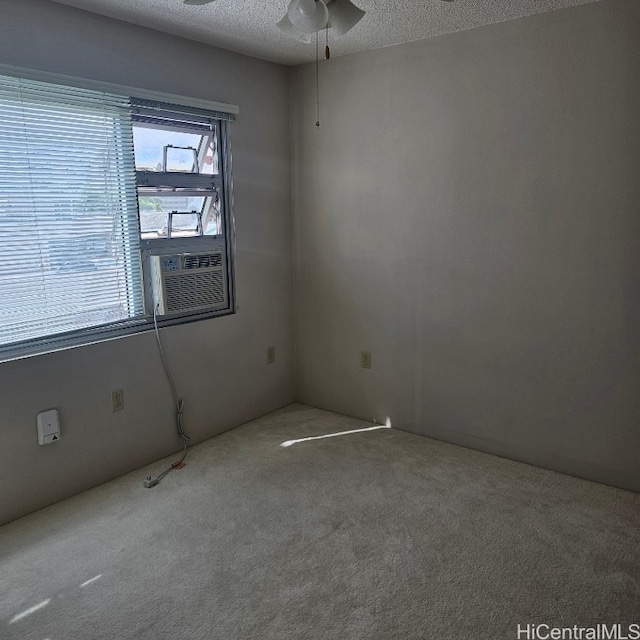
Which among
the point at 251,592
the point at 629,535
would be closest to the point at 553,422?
the point at 629,535

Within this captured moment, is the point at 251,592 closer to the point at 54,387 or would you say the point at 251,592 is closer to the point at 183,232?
the point at 54,387

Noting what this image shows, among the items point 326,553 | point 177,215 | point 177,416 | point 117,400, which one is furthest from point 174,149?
point 326,553

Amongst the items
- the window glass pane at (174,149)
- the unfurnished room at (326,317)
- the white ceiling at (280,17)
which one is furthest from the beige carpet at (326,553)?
the white ceiling at (280,17)

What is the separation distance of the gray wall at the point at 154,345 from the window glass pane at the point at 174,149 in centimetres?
19

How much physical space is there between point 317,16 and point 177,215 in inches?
68.0

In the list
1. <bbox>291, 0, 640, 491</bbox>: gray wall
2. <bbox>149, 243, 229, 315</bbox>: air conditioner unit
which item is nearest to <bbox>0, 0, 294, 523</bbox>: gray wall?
<bbox>149, 243, 229, 315</bbox>: air conditioner unit

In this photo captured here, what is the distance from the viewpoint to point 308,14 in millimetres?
1713

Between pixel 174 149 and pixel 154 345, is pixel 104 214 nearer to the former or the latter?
pixel 174 149

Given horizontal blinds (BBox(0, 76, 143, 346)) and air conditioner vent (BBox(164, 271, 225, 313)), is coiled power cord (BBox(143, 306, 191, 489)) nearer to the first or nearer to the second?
air conditioner vent (BBox(164, 271, 225, 313))

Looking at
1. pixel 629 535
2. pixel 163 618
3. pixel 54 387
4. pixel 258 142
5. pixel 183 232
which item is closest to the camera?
pixel 163 618

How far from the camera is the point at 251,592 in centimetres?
208

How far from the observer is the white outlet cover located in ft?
8.63

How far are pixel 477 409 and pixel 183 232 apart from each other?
6.65 feet

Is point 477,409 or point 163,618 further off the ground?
point 477,409
